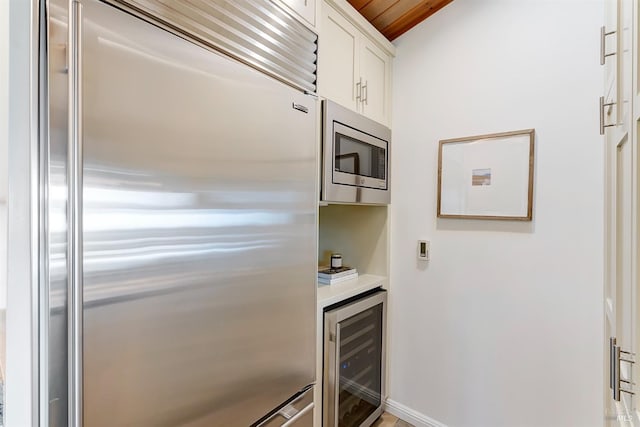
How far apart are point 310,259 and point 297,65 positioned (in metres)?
0.77

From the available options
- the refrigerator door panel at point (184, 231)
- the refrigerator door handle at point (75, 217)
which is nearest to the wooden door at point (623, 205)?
the refrigerator door panel at point (184, 231)

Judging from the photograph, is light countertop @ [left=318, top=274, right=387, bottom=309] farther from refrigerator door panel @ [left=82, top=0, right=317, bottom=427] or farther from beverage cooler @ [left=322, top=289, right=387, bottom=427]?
refrigerator door panel @ [left=82, top=0, right=317, bottom=427]

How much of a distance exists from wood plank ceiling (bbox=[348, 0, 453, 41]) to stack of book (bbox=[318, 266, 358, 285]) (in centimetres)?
151

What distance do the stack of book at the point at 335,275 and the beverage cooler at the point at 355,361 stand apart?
0.15m

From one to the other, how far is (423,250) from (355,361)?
0.77m

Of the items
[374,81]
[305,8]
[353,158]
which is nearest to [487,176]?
[353,158]

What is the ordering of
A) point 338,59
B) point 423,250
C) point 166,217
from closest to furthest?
point 166,217 < point 338,59 < point 423,250

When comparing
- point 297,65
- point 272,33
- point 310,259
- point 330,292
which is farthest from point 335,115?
point 330,292

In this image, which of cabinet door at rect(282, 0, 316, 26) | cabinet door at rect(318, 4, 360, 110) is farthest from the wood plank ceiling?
cabinet door at rect(282, 0, 316, 26)

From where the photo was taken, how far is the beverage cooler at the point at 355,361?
150 centimetres

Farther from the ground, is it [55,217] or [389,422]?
[55,217]

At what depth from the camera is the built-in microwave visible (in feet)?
4.84

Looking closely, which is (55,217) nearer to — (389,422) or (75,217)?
(75,217)

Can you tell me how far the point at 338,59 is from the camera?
5.19 feet
